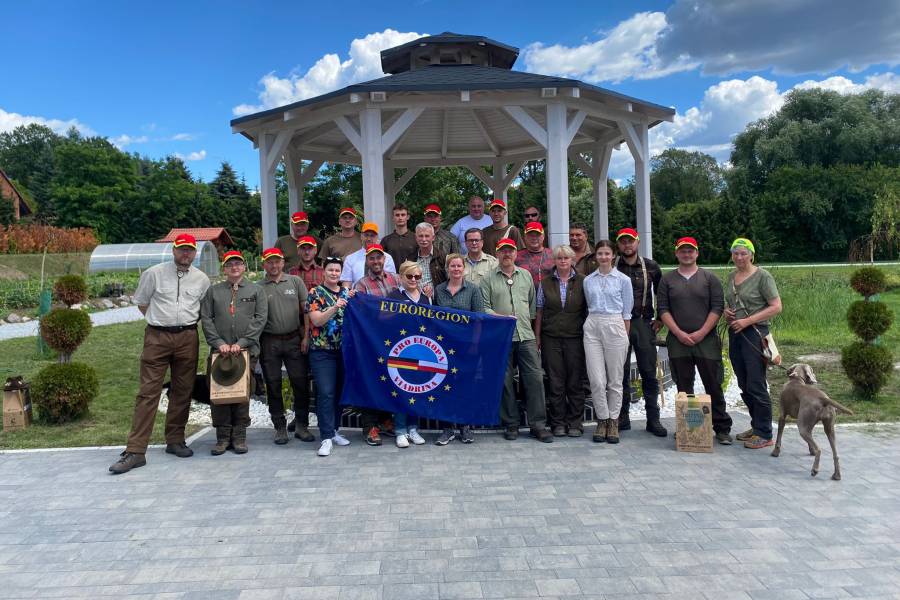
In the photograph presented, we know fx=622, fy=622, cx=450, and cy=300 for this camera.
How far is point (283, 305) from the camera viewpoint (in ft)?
20.3

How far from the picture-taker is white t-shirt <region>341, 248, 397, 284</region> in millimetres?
6754

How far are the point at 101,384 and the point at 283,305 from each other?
215 inches

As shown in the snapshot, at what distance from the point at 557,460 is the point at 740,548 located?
6.39 ft

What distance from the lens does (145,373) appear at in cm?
595

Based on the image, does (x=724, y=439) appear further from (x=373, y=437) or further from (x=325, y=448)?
(x=325, y=448)

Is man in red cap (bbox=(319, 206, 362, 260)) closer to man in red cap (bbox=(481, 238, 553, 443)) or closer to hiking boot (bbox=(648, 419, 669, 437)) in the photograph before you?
man in red cap (bbox=(481, 238, 553, 443))

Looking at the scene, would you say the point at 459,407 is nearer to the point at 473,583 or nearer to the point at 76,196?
the point at 473,583

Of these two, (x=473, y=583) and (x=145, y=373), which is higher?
(x=145, y=373)

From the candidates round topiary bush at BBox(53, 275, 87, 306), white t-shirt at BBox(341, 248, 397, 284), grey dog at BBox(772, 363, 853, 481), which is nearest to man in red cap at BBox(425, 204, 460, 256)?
white t-shirt at BBox(341, 248, 397, 284)

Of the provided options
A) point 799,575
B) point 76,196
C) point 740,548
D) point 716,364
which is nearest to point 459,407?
point 716,364

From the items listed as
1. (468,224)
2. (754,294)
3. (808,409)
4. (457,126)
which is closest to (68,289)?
(468,224)

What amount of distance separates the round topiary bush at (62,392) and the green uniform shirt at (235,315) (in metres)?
2.65

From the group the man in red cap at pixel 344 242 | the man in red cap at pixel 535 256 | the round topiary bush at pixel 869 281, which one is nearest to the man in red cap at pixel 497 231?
the man in red cap at pixel 535 256

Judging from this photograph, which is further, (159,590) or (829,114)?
(829,114)
